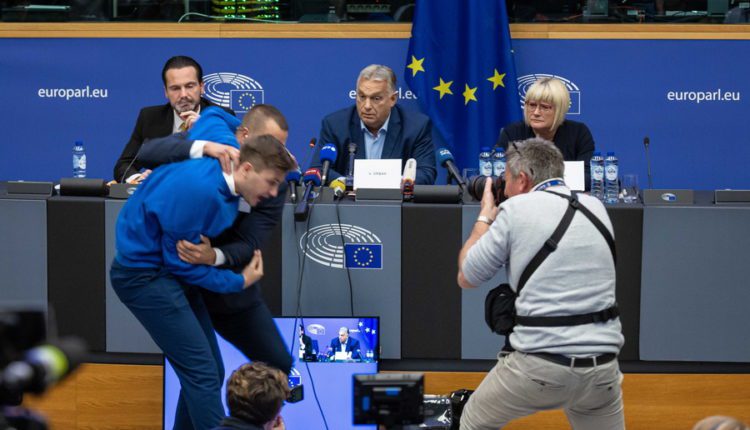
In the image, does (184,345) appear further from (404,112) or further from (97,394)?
(404,112)

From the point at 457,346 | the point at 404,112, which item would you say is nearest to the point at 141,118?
the point at 404,112

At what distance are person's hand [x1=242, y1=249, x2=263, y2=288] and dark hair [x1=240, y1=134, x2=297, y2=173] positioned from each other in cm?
51

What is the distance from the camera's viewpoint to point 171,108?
604cm

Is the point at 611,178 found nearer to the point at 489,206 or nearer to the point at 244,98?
the point at 489,206

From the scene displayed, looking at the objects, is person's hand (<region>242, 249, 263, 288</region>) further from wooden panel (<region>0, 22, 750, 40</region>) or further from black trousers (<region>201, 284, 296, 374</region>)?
Answer: wooden panel (<region>0, 22, 750, 40</region>)

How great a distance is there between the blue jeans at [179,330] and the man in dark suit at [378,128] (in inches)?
76.3

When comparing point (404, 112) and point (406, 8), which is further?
point (406, 8)

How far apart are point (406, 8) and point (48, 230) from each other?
3049 mm

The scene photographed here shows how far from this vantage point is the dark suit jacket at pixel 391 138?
6074 mm

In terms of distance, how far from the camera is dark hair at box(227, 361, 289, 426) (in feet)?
11.8

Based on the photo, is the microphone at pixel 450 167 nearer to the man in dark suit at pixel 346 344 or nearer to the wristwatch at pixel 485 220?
the man in dark suit at pixel 346 344

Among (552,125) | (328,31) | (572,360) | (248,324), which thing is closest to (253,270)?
(248,324)

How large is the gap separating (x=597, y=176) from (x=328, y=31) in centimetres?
244

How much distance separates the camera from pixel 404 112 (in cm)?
619
